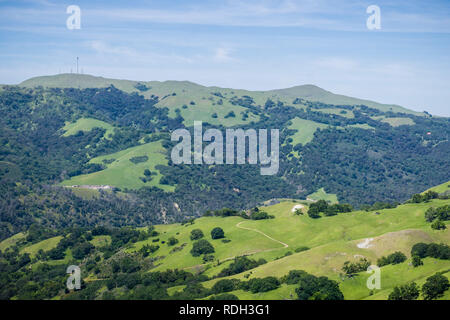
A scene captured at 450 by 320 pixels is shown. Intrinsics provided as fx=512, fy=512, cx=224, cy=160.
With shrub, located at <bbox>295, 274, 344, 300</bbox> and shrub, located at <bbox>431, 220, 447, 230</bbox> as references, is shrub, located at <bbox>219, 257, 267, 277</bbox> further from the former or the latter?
shrub, located at <bbox>431, 220, 447, 230</bbox>

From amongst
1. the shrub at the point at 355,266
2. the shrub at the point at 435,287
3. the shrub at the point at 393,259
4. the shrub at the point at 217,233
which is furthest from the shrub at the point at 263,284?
the shrub at the point at 217,233

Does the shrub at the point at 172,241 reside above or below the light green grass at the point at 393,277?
below

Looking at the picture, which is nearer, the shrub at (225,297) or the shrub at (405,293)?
the shrub at (405,293)

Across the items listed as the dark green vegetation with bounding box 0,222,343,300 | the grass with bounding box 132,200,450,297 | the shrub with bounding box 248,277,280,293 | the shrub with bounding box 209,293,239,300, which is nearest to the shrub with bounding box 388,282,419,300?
the dark green vegetation with bounding box 0,222,343,300

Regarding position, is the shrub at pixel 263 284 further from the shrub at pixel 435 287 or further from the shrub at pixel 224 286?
the shrub at pixel 435 287

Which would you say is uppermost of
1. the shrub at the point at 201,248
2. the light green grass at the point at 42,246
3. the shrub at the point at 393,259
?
the shrub at the point at 393,259

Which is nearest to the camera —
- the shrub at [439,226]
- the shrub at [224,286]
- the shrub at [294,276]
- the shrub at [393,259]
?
the shrub at [294,276]

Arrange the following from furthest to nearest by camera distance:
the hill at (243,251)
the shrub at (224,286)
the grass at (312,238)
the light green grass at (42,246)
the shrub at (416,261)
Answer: the light green grass at (42,246), the grass at (312,238), the shrub at (224,286), the hill at (243,251), the shrub at (416,261)

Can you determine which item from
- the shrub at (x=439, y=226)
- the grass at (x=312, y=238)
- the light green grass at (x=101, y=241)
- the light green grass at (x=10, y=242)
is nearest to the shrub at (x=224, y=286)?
the grass at (x=312, y=238)
